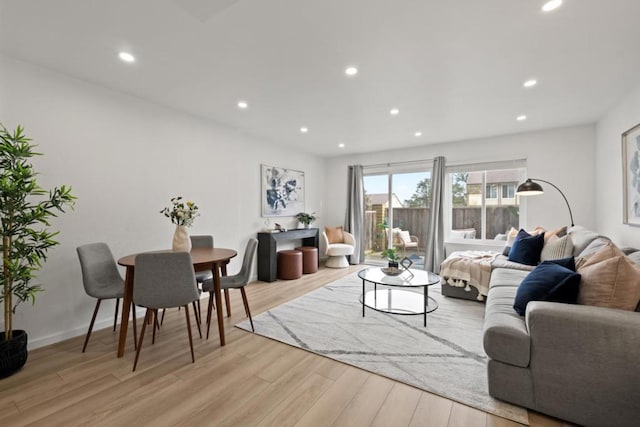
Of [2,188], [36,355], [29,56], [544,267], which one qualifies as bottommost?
[36,355]

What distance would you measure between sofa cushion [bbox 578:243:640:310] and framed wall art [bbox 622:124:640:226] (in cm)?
182

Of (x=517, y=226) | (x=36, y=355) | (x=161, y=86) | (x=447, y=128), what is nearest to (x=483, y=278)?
(x=517, y=226)

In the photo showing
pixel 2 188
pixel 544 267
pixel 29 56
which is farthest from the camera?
pixel 29 56

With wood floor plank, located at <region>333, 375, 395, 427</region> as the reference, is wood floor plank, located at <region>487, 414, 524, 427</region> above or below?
above

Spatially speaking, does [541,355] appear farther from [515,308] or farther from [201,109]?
[201,109]

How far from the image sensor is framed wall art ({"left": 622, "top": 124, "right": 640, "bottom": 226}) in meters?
2.74

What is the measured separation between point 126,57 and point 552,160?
18.9 ft

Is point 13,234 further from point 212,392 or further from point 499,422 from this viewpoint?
point 499,422

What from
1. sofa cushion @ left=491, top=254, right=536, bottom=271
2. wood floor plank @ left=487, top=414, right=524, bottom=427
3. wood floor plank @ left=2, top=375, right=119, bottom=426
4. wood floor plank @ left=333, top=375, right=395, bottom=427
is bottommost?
wood floor plank @ left=2, top=375, right=119, bottom=426

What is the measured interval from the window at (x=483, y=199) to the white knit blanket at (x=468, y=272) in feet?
4.49

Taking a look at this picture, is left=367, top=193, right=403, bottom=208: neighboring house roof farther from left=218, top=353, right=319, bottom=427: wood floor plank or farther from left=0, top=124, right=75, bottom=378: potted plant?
left=0, top=124, right=75, bottom=378: potted plant

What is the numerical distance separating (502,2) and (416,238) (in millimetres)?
4469

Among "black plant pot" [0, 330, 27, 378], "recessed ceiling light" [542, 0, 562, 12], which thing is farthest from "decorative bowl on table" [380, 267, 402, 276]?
"black plant pot" [0, 330, 27, 378]

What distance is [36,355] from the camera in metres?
2.24
